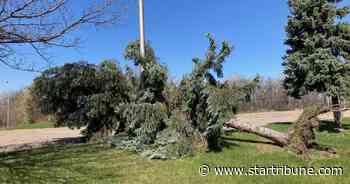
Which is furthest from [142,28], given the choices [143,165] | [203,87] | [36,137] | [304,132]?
[36,137]

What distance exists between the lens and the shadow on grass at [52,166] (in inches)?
219

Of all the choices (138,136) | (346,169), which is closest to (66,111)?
(138,136)

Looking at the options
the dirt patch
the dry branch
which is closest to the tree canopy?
the dry branch

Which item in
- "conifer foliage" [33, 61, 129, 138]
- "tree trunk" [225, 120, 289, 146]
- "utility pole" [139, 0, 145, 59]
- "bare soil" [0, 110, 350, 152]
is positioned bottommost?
"bare soil" [0, 110, 350, 152]

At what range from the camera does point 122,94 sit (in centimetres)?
1059

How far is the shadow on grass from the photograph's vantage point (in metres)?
5.56

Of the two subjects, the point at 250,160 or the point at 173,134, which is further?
the point at 173,134

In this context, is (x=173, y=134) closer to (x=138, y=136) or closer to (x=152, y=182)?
(x=138, y=136)

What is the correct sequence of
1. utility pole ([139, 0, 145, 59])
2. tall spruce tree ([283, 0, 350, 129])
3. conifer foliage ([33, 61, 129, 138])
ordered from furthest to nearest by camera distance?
tall spruce tree ([283, 0, 350, 129]) → conifer foliage ([33, 61, 129, 138]) → utility pole ([139, 0, 145, 59])

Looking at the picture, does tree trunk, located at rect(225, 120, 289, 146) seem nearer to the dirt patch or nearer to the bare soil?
the bare soil

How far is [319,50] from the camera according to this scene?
12734mm

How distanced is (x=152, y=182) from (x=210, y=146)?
9.21 feet

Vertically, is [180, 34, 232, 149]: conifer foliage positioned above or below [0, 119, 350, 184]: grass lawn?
above

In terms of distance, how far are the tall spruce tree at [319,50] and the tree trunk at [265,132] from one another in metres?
5.72
